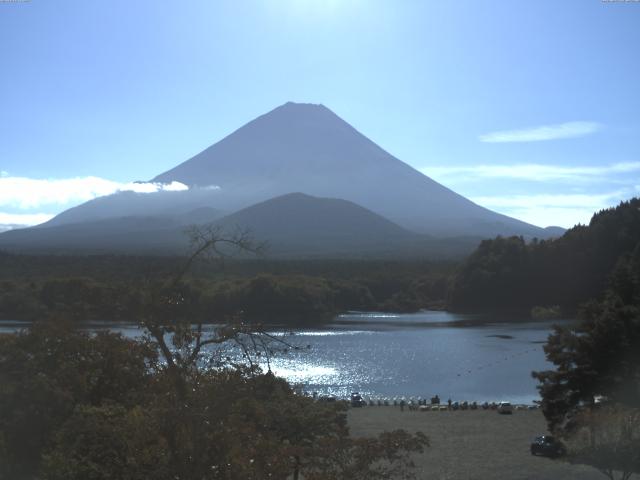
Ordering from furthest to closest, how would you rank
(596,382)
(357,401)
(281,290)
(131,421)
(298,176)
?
(298,176), (281,290), (357,401), (596,382), (131,421)

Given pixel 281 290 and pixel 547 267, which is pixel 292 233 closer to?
pixel 547 267

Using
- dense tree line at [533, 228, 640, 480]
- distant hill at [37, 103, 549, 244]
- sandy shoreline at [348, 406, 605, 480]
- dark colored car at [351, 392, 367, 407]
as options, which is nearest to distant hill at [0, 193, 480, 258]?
distant hill at [37, 103, 549, 244]

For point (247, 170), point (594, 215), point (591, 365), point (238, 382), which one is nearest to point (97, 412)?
point (238, 382)

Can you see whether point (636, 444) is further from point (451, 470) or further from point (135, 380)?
point (135, 380)

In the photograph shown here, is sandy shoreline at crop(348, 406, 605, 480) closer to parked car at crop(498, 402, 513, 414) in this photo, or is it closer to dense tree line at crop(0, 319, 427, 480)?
parked car at crop(498, 402, 513, 414)

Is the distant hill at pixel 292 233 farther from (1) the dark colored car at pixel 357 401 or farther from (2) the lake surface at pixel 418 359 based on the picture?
(1) the dark colored car at pixel 357 401

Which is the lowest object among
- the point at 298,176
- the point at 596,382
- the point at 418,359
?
the point at 418,359

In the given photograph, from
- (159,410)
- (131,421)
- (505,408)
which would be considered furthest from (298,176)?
(159,410)

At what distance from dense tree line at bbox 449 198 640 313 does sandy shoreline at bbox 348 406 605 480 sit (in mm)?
24380

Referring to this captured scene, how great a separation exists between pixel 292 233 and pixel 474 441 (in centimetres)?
7657

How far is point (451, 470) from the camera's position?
35.0 feet

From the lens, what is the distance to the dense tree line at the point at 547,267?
38.5 m

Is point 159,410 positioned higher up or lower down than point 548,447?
higher up

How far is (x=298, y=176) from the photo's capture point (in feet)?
387
